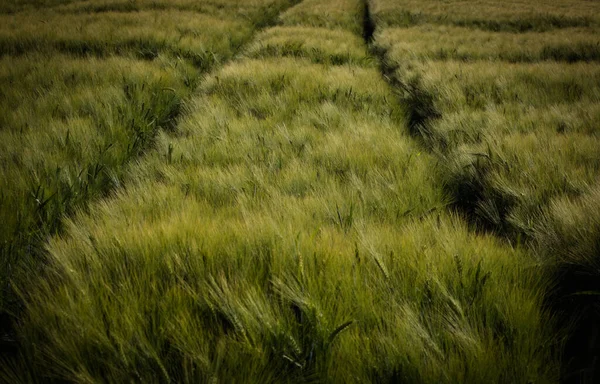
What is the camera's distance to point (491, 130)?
2.33 m

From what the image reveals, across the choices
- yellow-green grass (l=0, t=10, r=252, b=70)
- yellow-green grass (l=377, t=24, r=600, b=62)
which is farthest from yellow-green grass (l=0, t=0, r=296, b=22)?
yellow-green grass (l=377, t=24, r=600, b=62)

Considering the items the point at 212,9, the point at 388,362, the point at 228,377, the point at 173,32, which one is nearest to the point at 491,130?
the point at 388,362

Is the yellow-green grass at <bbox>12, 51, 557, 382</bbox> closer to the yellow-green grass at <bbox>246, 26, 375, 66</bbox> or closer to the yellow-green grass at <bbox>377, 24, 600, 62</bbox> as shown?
the yellow-green grass at <bbox>246, 26, 375, 66</bbox>

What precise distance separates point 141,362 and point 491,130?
250 cm

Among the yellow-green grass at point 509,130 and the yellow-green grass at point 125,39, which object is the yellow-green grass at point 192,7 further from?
the yellow-green grass at point 509,130

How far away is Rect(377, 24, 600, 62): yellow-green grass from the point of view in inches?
216

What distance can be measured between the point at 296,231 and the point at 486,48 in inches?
254

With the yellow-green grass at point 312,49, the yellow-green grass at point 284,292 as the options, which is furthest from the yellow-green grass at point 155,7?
the yellow-green grass at point 284,292

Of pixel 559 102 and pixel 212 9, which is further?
pixel 212 9

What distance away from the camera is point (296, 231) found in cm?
117

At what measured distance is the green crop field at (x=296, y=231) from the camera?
0.77 m

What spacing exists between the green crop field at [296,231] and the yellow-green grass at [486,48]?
7.11 feet

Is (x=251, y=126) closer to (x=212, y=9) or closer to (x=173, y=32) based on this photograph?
(x=173, y=32)

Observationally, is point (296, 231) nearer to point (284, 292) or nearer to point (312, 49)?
point (284, 292)
